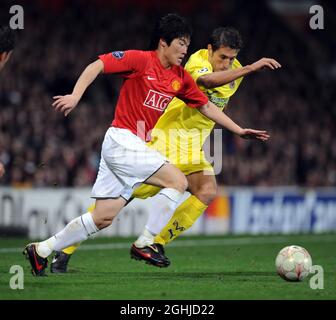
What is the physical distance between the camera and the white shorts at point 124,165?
8.98 m

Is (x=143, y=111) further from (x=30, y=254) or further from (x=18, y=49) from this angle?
(x=18, y=49)

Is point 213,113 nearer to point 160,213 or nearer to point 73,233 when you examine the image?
point 160,213

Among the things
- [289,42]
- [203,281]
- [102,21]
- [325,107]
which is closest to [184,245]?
[203,281]

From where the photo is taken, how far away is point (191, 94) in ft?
31.3

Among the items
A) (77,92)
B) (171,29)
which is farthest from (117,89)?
(77,92)

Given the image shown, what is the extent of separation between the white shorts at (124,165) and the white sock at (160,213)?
0.27 metres

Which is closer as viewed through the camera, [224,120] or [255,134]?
[255,134]

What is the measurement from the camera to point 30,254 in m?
8.91

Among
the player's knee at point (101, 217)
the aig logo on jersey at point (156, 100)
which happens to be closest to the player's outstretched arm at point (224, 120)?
the aig logo on jersey at point (156, 100)

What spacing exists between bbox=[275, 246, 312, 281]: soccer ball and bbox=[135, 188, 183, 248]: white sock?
1.20 m

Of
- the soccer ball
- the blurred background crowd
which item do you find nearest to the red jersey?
the soccer ball

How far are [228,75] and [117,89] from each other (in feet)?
45.7

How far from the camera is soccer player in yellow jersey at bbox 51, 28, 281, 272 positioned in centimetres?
992
